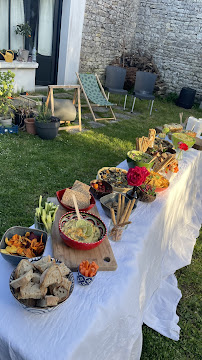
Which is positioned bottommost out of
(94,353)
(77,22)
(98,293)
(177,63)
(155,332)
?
(155,332)

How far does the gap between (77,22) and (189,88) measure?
4700mm

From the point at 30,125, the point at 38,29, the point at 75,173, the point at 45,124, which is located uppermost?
the point at 38,29

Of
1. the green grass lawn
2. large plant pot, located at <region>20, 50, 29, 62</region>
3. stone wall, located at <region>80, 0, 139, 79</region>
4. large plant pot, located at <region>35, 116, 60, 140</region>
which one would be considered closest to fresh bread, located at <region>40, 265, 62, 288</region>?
the green grass lawn

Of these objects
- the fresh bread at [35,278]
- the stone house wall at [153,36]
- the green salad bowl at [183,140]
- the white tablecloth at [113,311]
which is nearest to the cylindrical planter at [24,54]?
the stone house wall at [153,36]

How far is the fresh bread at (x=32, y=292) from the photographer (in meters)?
1.12

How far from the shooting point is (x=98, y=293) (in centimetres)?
137

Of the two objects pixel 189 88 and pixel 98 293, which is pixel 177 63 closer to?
pixel 189 88

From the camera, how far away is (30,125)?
5.15 metres

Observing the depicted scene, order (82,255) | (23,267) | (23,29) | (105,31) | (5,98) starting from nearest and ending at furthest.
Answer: (23,267) → (82,255) → (5,98) → (23,29) → (105,31)

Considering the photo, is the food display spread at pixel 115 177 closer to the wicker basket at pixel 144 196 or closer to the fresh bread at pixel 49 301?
the wicker basket at pixel 144 196

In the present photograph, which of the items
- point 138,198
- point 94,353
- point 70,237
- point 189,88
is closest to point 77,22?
point 189,88

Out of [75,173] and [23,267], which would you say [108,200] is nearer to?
[23,267]

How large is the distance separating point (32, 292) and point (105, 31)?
1034 centimetres

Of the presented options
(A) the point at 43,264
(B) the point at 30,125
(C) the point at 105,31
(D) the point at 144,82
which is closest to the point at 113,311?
(A) the point at 43,264
